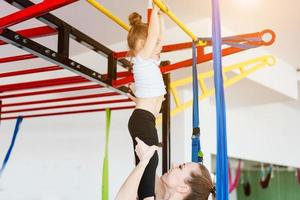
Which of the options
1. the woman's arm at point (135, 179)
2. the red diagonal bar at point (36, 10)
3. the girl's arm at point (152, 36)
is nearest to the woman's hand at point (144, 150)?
the woman's arm at point (135, 179)

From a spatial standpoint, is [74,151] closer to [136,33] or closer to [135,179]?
[136,33]

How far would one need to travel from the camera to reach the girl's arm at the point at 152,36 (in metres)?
1.48

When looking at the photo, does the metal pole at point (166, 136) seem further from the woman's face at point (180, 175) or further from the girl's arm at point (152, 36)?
the girl's arm at point (152, 36)

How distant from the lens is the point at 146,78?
1536 mm

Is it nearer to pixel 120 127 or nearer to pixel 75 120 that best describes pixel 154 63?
pixel 120 127

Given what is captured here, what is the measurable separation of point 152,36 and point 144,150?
1.30 ft

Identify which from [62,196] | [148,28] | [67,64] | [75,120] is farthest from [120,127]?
[148,28]

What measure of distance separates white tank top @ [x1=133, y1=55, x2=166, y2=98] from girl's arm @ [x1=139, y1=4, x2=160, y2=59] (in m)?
0.03

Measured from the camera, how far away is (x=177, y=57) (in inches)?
117

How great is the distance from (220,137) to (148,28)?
54 centimetres

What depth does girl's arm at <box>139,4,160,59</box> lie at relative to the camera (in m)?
1.48

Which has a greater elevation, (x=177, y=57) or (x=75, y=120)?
(x=177, y=57)

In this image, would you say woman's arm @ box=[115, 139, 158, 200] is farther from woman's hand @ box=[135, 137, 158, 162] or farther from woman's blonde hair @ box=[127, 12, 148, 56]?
woman's blonde hair @ box=[127, 12, 148, 56]

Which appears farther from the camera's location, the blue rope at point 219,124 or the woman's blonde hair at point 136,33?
the woman's blonde hair at point 136,33
